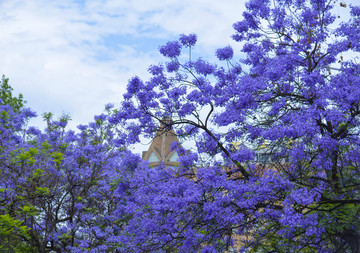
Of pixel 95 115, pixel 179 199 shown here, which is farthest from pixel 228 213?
pixel 95 115

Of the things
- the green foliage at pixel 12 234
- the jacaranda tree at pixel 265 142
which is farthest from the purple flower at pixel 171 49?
the green foliage at pixel 12 234

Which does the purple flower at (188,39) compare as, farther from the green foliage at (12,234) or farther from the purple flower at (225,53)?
the green foliage at (12,234)

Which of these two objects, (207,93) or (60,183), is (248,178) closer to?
(207,93)

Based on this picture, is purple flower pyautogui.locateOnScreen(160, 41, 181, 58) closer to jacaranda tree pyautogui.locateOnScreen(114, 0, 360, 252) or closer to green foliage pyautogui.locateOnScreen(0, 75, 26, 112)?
jacaranda tree pyautogui.locateOnScreen(114, 0, 360, 252)

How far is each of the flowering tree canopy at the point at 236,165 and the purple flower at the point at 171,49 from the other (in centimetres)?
4

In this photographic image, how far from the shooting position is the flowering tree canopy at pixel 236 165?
27.3ft

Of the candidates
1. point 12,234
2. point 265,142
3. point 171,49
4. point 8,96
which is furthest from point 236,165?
point 8,96

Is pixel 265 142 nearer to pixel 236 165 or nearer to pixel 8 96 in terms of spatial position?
pixel 236 165

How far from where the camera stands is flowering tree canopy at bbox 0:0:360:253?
8.31 metres

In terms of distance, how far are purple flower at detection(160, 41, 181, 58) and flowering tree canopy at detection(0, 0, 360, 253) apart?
4cm

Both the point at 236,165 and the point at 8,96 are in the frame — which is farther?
the point at 8,96

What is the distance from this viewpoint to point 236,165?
9.84m

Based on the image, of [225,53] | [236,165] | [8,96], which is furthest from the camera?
[8,96]

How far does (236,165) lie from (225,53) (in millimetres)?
3470
